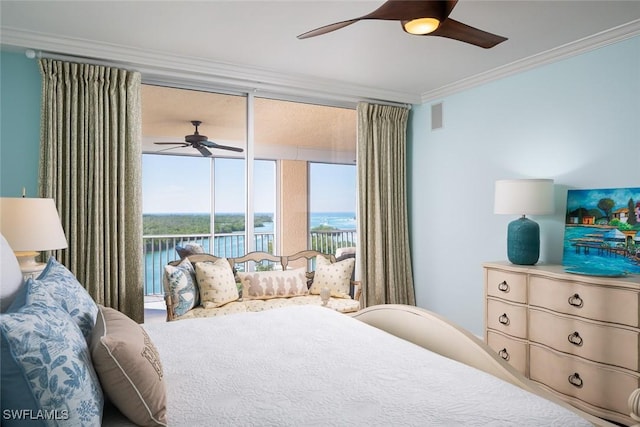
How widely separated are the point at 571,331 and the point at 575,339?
54mm

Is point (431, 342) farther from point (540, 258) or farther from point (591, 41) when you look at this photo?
point (591, 41)

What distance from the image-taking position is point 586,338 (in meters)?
2.79

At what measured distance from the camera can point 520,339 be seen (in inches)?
127

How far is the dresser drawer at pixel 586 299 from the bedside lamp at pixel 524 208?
27cm

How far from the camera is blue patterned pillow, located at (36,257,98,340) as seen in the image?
146 centimetres

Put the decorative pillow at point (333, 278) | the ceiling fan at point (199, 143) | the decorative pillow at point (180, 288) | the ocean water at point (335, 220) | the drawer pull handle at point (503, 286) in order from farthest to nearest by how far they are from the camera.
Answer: the ocean water at point (335, 220)
the decorative pillow at point (333, 278)
the ceiling fan at point (199, 143)
the decorative pillow at point (180, 288)
the drawer pull handle at point (503, 286)

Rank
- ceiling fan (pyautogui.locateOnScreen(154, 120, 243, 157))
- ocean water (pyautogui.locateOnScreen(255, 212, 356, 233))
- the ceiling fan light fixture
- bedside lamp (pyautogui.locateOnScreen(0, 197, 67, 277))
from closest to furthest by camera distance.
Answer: the ceiling fan light fixture, bedside lamp (pyautogui.locateOnScreen(0, 197, 67, 277)), ceiling fan (pyautogui.locateOnScreen(154, 120, 243, 157)), ocean water (pyautogui.locateOnScreen(255, 212, 356, 233))

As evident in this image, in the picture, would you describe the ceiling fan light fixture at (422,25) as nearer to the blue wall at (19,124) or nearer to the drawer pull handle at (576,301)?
the drawer pull handle at (576,301)

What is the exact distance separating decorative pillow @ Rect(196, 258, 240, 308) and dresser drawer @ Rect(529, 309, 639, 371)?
240 cm

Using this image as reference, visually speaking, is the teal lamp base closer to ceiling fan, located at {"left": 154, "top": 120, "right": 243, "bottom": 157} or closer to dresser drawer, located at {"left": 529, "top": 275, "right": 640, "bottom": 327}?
dresser drawer, located at {"left": 529, "top": 275, "right": 640, "bottom": 327}

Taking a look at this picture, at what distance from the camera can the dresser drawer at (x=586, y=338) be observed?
259 centimetres

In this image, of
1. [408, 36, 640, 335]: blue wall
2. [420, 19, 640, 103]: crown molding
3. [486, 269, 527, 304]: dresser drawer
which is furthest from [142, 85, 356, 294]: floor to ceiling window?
[486, 269, 527, 304]: dresser drawer

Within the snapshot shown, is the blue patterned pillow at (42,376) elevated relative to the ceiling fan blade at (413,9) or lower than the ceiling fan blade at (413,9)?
lower

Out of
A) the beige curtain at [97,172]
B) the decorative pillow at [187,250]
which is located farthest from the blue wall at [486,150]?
the decorative pillow at [187,250]
